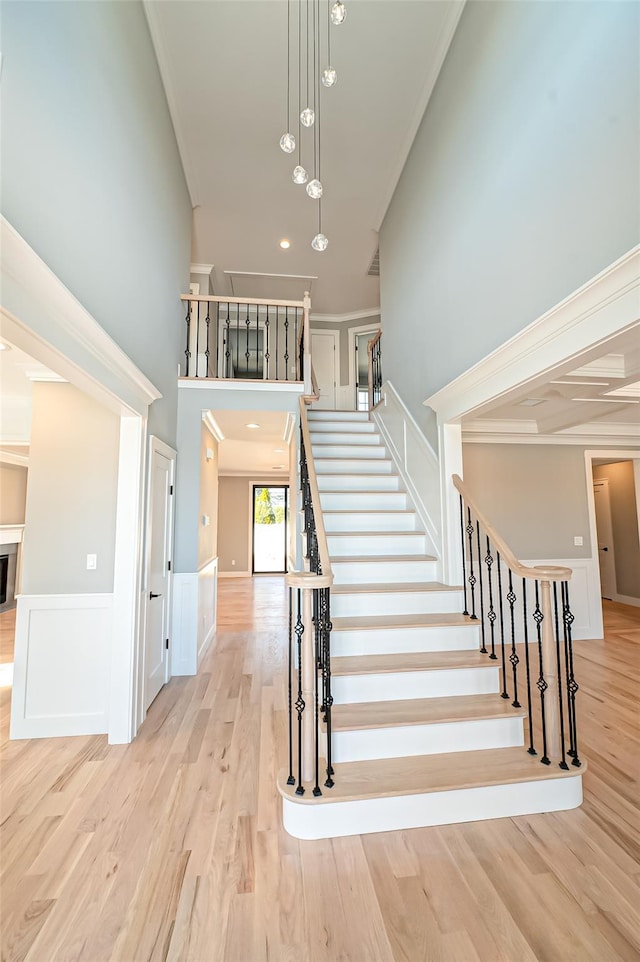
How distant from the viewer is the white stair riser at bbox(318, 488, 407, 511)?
4121 millimetres

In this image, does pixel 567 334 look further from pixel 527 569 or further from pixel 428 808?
pixel 428 808

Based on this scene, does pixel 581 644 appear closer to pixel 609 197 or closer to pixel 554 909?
pixel 554 909

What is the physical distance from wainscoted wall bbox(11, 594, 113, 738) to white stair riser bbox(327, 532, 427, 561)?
1839 millimetres

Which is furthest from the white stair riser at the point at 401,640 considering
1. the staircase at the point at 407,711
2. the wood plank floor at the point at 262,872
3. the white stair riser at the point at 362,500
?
the white stair riser at the point at 362,500

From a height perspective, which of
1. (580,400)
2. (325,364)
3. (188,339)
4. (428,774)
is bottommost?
(428,774)

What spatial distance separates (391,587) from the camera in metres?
3.31

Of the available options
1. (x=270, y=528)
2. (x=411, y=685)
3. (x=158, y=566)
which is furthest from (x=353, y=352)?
(x=411, y=685)

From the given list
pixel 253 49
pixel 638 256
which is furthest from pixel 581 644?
pixel 253 49

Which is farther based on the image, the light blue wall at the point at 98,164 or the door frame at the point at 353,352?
the door frame at the point at 353,352

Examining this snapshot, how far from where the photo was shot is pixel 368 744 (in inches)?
91.1

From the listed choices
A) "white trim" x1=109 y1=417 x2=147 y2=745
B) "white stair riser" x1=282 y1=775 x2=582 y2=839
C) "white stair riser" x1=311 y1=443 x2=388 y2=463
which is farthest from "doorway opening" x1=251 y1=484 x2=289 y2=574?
"white stair riser" x1=282 y1=775 x2=582 y2=839

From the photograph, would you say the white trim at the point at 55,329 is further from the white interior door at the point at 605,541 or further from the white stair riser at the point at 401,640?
the white interior door at the point at 605,541

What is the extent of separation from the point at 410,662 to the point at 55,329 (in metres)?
2.72

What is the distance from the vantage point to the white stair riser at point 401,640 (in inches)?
112
